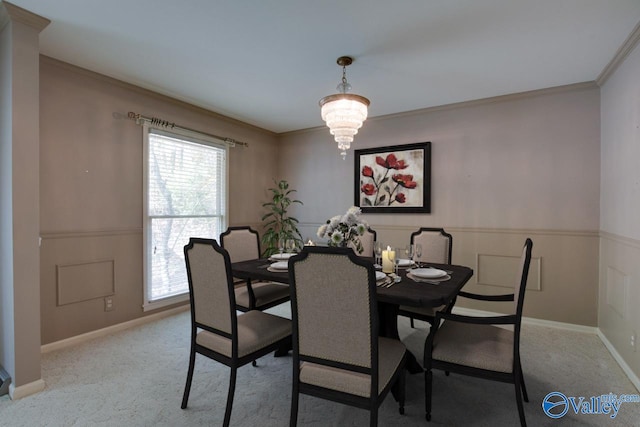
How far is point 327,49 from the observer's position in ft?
8.35

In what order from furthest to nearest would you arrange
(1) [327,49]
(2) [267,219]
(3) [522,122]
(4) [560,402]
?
(2) [267,219] < (3) [522,122] < (1) [327,49] < (4) [560,402]

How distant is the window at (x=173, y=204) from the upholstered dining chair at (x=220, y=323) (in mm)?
1819

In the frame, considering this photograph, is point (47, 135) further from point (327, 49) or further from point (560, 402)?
point (560, 402)

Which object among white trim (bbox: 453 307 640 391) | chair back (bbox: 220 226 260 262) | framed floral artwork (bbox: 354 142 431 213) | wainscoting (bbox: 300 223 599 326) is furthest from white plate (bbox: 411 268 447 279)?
framed floral artwork (bbox: 354 142 431 213)

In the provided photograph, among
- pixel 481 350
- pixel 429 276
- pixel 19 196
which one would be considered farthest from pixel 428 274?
pixel 19 196

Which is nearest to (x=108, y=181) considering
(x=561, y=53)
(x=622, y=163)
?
(x=561, y=53)

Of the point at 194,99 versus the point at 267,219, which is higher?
the point at 194,99

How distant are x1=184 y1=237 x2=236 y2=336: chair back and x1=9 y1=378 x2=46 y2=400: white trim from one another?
3.94 feet

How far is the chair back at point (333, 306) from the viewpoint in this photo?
140 centimetres

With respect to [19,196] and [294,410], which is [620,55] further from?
[19,196]

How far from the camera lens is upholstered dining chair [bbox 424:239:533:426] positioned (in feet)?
5.59

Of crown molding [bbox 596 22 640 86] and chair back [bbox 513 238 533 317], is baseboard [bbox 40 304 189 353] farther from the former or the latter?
crown molding [bbox 596 22 640 86]

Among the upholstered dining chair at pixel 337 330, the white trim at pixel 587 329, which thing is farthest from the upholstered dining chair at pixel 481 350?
the white trim at pixel 587 329

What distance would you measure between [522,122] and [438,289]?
8.64ft
